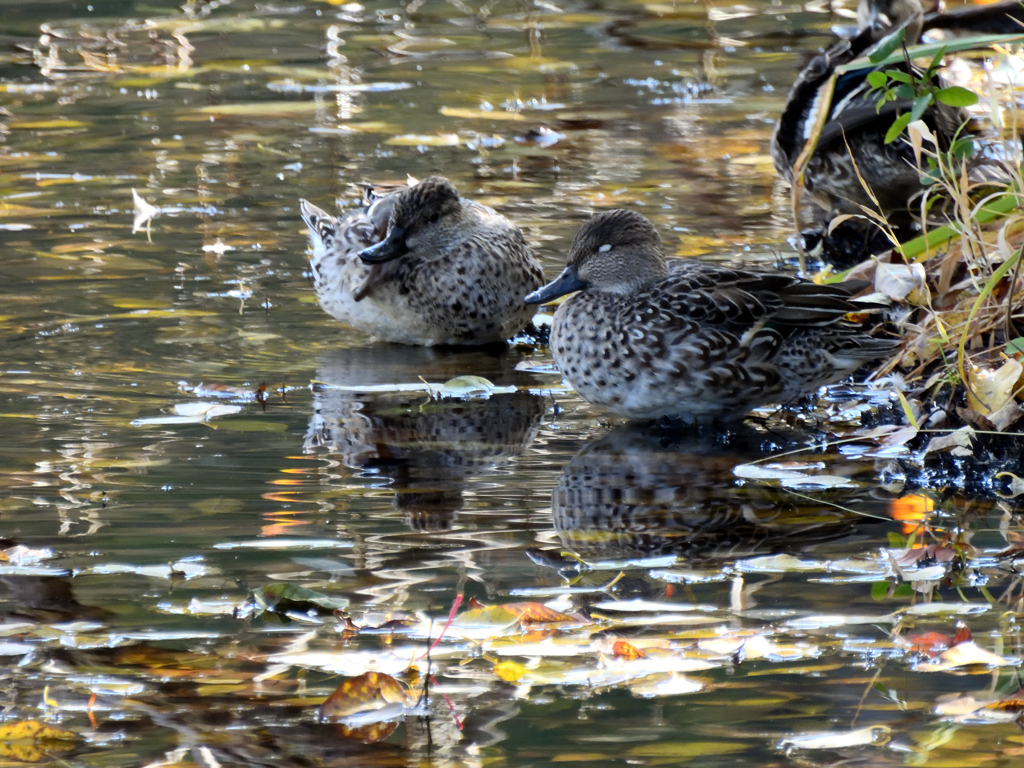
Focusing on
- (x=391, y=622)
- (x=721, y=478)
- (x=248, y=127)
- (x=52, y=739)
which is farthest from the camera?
(x=248, y=127)

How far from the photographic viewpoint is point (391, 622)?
391 cm

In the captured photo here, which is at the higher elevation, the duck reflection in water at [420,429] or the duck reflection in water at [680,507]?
the duck reflection in water at [420,429]

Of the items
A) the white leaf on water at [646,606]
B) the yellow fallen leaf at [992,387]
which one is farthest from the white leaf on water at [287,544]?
the yellow fallen leaf at [992,387]

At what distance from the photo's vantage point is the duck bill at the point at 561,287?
6.02 metres

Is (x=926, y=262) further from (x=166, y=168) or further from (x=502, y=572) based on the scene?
(x=166, y=168)

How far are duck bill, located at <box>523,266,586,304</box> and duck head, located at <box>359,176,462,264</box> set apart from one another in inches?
48.4

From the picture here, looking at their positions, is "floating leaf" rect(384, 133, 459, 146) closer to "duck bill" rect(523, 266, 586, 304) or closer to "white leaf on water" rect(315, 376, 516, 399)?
"white leaf on water" rect(315, 376, 516, 399)

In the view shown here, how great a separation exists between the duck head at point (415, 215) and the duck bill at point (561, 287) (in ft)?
4.03

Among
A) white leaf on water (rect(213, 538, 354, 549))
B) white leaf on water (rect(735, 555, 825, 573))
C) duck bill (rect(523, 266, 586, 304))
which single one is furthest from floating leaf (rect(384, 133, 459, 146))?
white leaf on water (rect(735, 555, 825, 573))

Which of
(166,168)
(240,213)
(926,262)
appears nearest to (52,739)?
(926,262)

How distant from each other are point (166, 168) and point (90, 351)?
3.40 metres

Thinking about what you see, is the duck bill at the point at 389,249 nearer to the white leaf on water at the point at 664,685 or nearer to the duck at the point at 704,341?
the duck at the point at 704,341

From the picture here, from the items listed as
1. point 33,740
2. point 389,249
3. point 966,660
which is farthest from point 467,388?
point 33,740

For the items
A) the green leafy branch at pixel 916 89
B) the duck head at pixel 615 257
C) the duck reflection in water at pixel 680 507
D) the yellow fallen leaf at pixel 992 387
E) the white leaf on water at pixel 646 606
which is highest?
the green leafy branch at pixel 916 89
